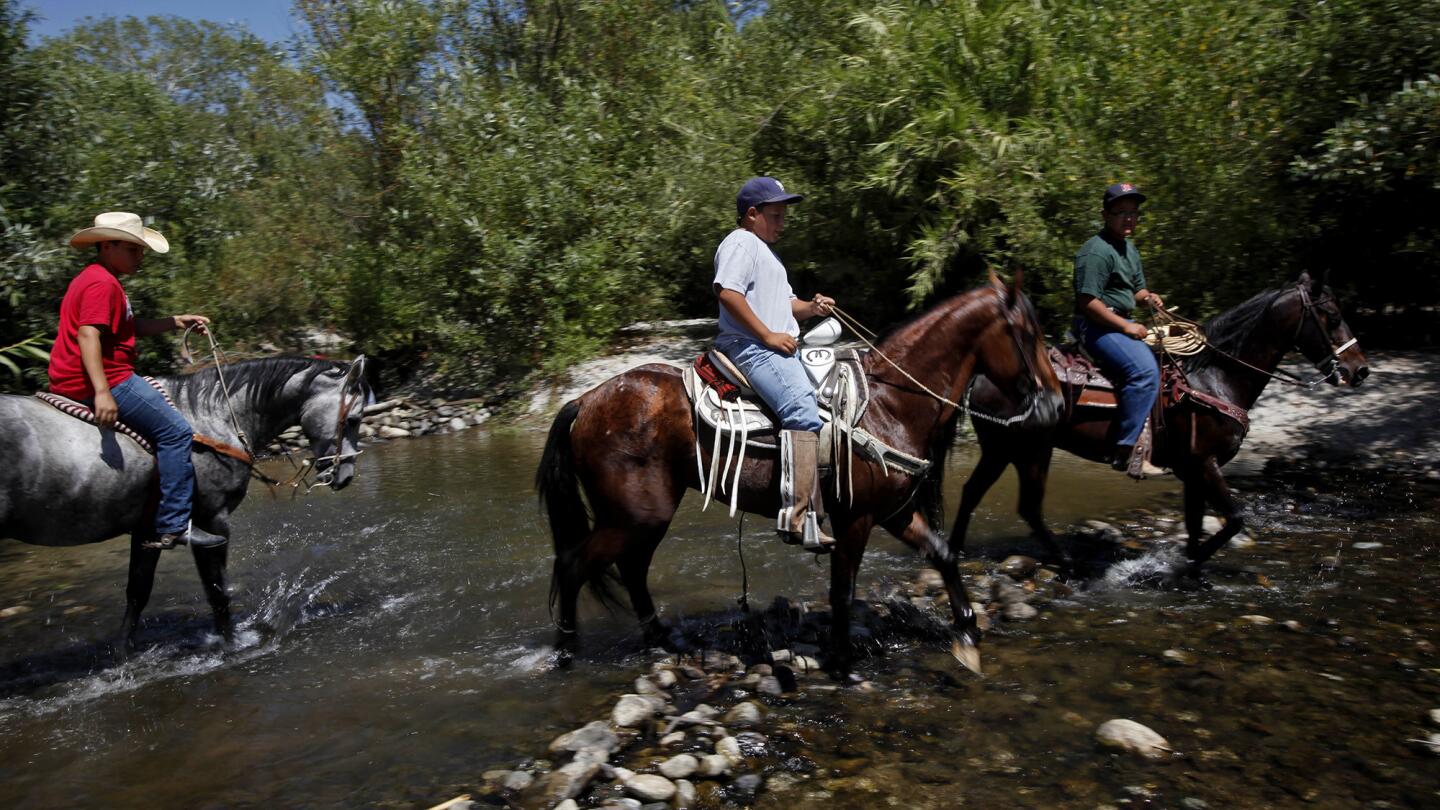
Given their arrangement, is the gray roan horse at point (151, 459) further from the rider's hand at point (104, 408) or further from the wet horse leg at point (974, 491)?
the wet horse leg at point (974, 491)

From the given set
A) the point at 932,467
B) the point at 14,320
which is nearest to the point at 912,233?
the point at 932,467

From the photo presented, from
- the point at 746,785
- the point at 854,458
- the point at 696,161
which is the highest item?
the point at 696,161

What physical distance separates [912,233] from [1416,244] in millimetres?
6902

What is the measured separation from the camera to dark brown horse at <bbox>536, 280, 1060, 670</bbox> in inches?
234

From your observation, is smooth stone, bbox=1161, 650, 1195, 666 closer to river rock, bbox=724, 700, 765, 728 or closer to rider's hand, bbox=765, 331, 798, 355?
river rock, bbox=724, 700, 765, 728

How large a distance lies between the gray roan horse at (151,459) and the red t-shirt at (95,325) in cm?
24

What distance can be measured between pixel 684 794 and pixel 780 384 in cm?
239

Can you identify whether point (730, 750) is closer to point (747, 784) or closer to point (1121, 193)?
point (747, 784)

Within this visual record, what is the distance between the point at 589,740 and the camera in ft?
16.7

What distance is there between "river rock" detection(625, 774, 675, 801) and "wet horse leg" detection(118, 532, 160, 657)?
4.00 m

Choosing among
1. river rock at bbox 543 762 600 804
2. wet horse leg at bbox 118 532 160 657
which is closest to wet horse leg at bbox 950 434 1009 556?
river rock at bbox 543 762 600 804

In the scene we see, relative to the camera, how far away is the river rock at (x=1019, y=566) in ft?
25.7

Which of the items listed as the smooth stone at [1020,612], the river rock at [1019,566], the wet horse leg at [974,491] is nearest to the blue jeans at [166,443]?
the smooth stone at [1020,612]

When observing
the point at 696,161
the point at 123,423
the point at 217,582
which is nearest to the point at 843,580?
the point at 217,582
